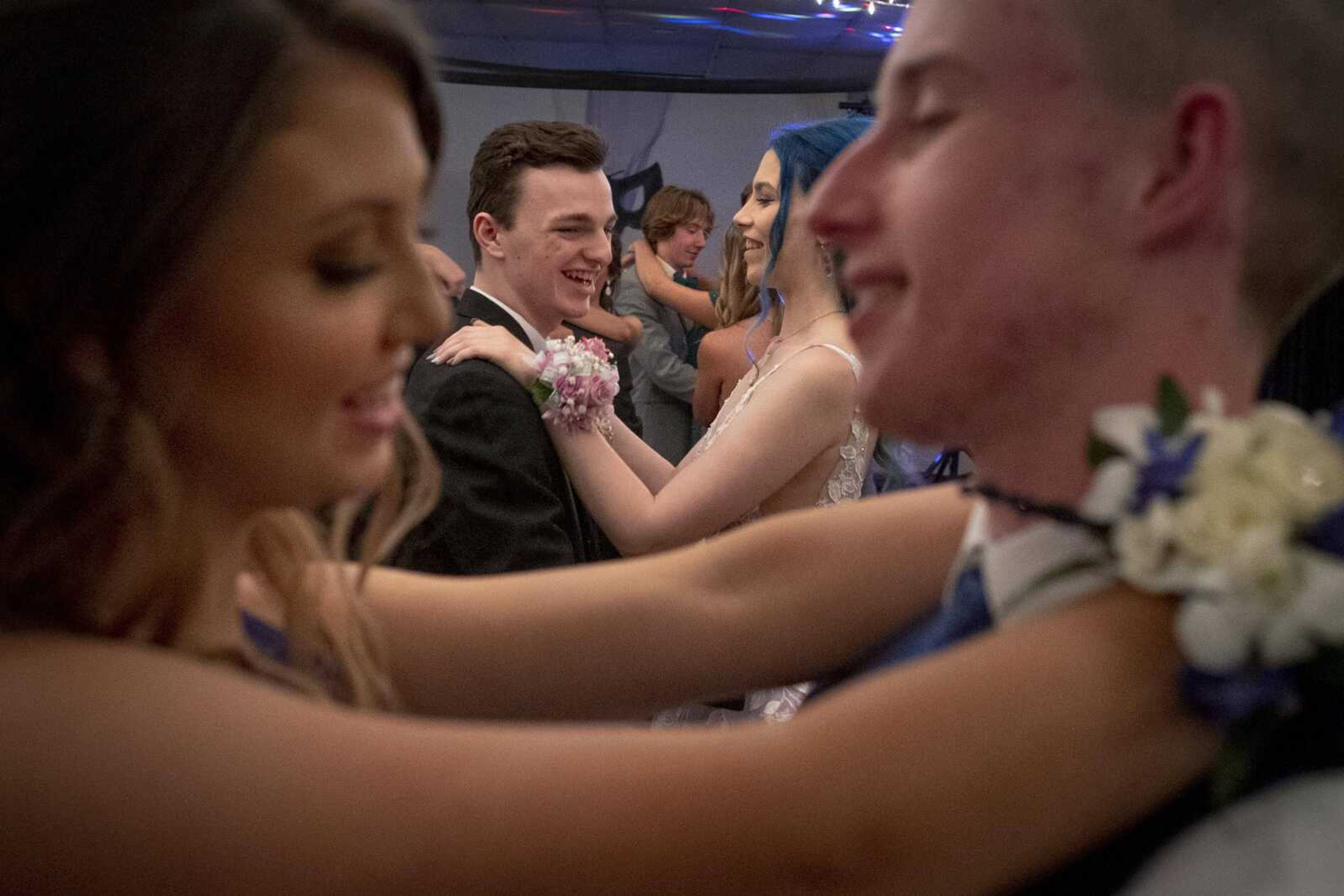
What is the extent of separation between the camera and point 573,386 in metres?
2.36

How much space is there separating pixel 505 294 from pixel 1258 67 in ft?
6.89

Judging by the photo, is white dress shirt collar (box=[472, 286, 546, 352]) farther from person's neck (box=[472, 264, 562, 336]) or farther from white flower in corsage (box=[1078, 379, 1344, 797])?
white flower in corsage (box=[1078, 379, 1344, 797])

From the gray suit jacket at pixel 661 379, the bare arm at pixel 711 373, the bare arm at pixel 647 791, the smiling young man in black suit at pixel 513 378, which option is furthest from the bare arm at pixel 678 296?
the bare arm at pixel 647 791

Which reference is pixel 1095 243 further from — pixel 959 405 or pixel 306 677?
pixel 306 677

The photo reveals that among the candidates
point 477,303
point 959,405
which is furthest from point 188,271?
point 477,303

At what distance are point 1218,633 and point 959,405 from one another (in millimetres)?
309

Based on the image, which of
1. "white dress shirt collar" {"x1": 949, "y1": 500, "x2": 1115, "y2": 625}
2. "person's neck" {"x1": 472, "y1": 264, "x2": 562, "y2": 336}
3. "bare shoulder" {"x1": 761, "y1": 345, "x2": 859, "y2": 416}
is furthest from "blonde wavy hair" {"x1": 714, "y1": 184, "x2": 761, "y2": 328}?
"white dress shirt collar" {"x1": 949, "y1": 500, "x2": 1115, "y2": 625}

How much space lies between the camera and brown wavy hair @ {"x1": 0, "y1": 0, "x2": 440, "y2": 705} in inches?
32.9

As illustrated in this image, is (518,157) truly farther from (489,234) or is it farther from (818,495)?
(818,495)

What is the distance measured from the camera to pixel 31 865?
72 cm

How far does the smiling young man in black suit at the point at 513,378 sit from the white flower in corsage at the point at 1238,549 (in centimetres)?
166

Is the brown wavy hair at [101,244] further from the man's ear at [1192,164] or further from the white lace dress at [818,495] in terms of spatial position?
the white lace dress at [818,495]

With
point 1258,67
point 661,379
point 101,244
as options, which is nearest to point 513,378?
point 101,244

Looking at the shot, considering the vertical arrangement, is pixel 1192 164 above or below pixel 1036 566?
above
